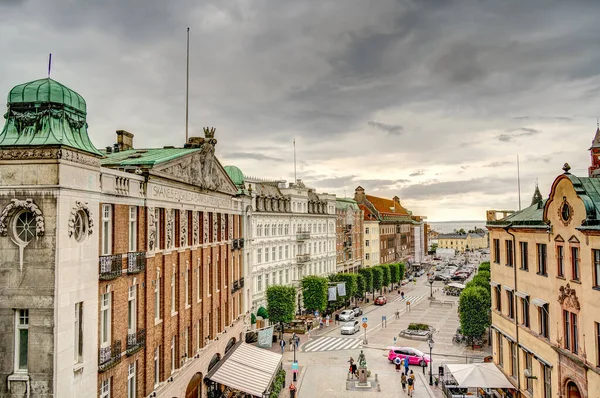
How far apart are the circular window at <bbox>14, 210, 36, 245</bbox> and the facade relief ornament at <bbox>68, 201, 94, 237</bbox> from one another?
3.41 feet

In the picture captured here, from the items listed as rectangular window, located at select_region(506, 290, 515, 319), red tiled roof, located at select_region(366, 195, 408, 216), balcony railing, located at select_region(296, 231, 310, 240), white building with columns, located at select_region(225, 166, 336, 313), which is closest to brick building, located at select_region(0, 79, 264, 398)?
rectangular window, located at select_region(506, 290, 515, 319)

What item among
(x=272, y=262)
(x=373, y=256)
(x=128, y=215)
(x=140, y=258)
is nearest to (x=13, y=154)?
(x=128, y=215)

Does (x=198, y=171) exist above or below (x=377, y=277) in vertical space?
above

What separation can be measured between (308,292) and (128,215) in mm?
44058

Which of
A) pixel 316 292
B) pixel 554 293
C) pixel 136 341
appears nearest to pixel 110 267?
pixel 136 341

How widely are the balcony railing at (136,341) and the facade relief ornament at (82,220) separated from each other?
218 inches

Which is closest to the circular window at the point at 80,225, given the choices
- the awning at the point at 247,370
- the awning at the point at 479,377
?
the awning at the point at 247,370

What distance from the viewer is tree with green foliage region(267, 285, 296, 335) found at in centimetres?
5459

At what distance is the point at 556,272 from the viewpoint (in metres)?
24.5

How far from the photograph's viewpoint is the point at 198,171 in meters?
28.5

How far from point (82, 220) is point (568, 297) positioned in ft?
69.2

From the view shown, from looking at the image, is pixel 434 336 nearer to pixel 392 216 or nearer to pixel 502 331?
pixel 502 331

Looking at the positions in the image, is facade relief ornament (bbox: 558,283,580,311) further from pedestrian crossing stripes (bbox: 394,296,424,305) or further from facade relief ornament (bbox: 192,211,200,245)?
pedestrian crossing stripes (bbox: 394,296,424,305)

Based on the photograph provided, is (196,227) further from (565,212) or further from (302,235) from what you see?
(302,235)
